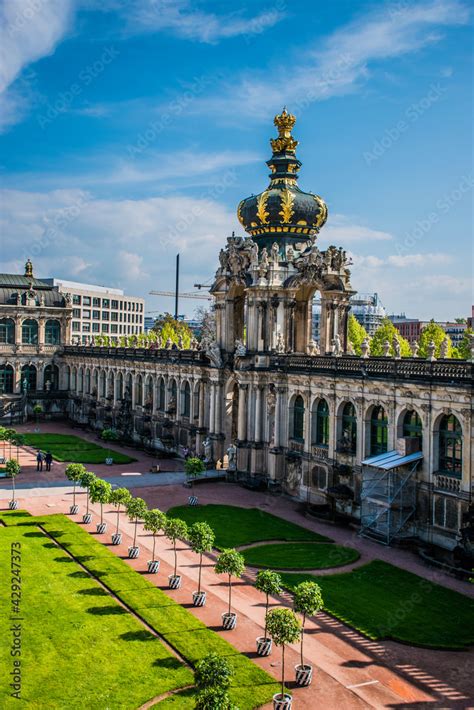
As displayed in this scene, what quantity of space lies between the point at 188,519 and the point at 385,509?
13.1 m

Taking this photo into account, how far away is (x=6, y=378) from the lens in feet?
348

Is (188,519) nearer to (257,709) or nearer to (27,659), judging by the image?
(27,659)

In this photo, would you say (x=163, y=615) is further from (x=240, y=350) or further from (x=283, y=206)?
(x=283, y=206)

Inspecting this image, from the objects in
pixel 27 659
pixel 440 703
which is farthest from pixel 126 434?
pixel 440 703

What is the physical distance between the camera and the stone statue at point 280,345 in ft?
194

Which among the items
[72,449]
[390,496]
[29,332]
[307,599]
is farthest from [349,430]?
[29,332]

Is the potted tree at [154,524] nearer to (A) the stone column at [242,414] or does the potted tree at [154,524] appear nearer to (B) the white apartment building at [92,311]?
(A) the stone column at [242,414]

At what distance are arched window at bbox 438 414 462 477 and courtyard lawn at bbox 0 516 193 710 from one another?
20.4 metres

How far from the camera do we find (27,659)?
2689 cm

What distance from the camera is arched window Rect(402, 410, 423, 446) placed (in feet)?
144

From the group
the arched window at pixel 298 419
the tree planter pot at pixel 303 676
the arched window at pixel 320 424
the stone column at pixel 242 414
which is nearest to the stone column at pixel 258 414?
the stone column at pixel 242 414

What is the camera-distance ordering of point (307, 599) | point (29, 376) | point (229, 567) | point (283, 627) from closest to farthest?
point (283, 627) → point (307, 599) → point (229, 567) → point (29, 376)

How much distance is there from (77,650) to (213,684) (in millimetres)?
10054

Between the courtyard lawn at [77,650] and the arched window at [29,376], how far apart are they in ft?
241
